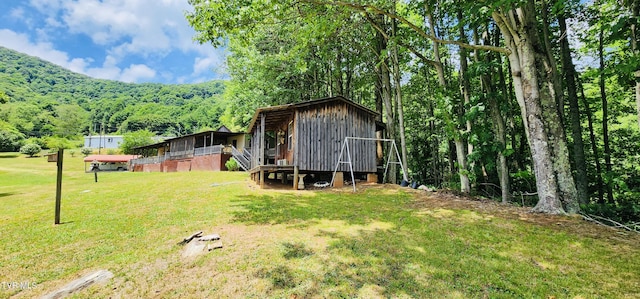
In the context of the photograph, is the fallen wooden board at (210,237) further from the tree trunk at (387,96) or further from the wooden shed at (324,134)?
the tree trunk at (387,96)

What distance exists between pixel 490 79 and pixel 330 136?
7.35m

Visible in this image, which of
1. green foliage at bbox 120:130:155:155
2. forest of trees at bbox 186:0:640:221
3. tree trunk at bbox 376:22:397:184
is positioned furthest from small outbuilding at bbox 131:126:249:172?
green foliage at bbox 120:130:155:155

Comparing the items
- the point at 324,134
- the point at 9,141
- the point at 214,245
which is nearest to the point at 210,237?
the point at 214,245

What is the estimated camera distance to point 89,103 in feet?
321

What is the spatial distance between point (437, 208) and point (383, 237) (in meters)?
2.82

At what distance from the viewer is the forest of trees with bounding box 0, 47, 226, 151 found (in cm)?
6700

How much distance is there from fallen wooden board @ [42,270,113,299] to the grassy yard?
0.46 feet

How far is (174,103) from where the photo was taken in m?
98.5

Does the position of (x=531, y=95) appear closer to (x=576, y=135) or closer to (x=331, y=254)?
(x=576, y=135)

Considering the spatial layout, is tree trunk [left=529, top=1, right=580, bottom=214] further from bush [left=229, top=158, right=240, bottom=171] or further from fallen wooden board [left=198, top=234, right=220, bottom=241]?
bush [left=229, top=158, right=240, bottom=171]

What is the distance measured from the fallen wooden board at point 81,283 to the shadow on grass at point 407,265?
2.15 m

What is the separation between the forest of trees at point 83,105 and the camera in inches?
2638

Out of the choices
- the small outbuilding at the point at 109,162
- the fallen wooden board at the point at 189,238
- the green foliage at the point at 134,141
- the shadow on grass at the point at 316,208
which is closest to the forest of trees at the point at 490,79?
the shadow on grass at the point at 316,208

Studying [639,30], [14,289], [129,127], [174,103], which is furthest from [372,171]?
[174,103]
